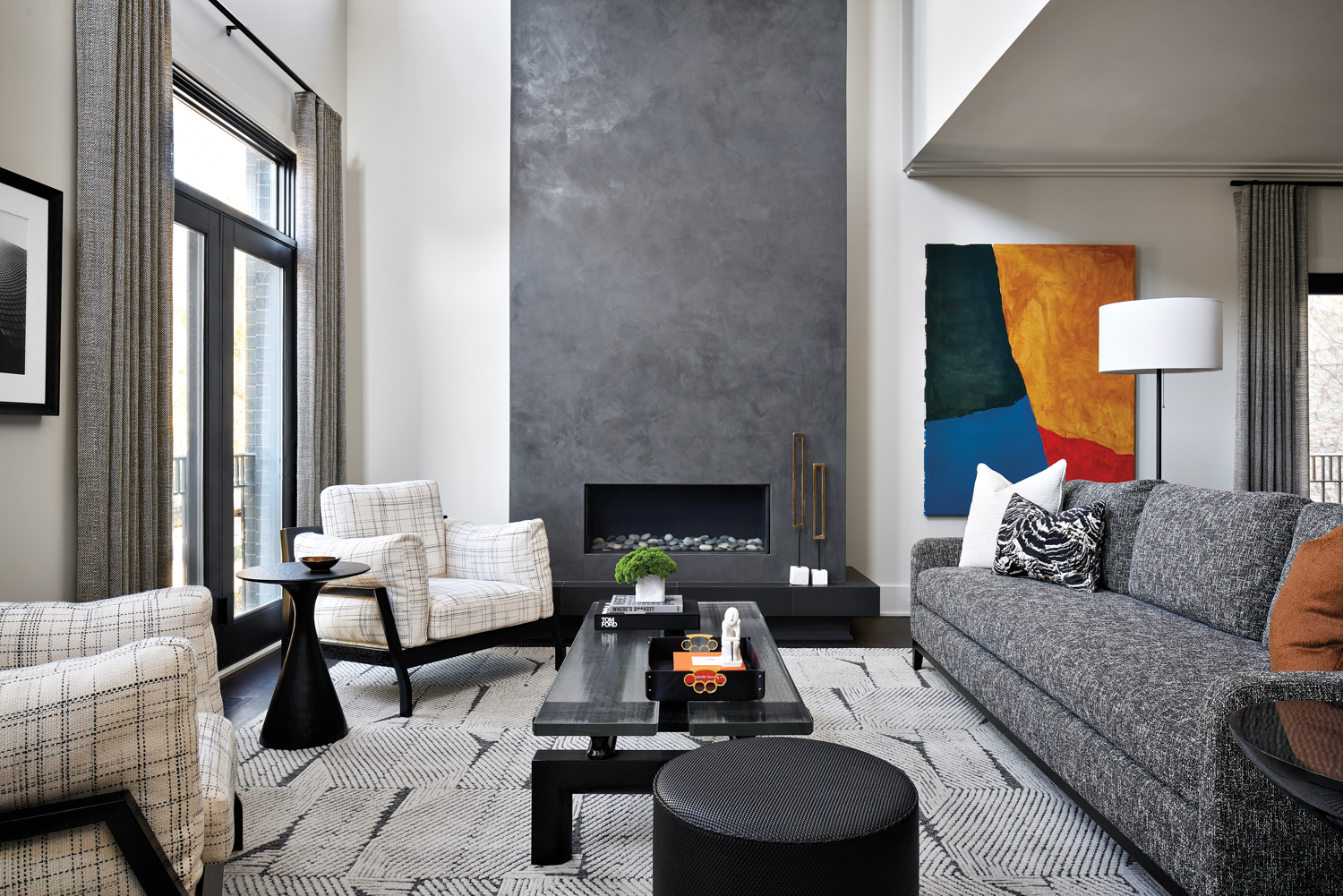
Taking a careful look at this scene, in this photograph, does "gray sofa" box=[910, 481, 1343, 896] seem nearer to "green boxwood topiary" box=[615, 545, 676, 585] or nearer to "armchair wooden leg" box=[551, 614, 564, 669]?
"green boxwood topiary" box=[615, 545, 676, 585]

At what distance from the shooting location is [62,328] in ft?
8.47

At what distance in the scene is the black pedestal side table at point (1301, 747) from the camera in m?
0.83

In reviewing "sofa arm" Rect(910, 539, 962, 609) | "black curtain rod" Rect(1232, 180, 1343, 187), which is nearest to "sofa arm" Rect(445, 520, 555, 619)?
"sofa arm" Rect(910, 539, 962, 609)

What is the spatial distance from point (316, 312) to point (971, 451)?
3.79 m

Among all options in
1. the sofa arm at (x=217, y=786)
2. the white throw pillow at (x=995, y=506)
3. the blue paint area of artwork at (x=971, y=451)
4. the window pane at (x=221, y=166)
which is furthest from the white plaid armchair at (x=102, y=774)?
the blue paint area of artwork at (x=971, y=451)

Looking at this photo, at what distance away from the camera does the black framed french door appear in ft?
11.4

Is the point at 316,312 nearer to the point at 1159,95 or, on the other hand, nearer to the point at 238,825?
the point at 238,825

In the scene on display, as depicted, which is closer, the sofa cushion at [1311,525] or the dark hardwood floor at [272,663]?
the sofa cushion at [1311,525]

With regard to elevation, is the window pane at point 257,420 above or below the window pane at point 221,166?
below

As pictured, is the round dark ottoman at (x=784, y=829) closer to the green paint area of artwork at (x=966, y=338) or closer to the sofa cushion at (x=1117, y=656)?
the sofa cushion at (x=1117, y=656)

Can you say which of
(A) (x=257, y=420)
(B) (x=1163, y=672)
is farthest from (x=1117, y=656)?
(A) (x=257, y=420)

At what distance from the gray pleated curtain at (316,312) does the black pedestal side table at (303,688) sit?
5.35 feet

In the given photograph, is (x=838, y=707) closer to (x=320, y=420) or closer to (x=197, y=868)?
(x=197, y=868)

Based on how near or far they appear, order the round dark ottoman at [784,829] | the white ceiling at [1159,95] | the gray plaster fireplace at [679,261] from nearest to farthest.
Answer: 1. the round dark ottoman at [784,829]
2. the white ceiling at [1159,95]
3. the gray plaster fireplace at [679,261]
